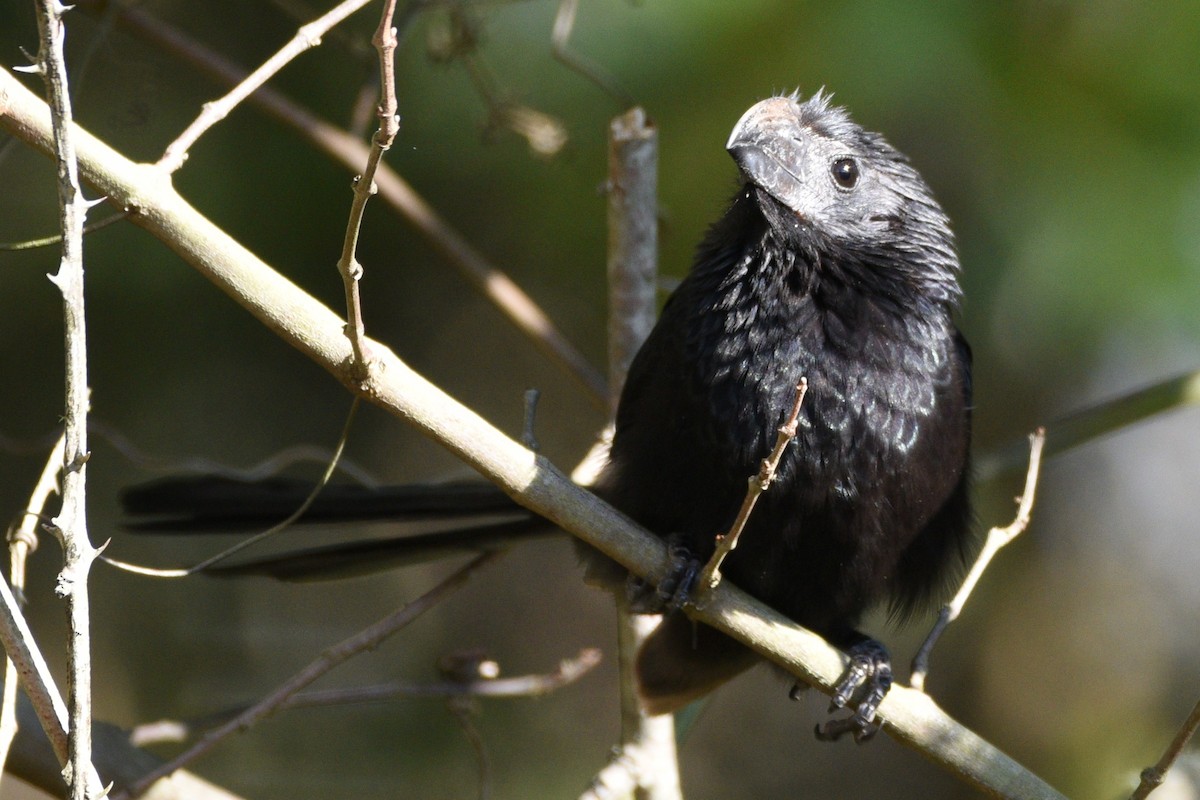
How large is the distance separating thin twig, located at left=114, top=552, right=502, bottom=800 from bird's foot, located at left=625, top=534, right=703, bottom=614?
0.40m

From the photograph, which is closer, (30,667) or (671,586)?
(30,667)

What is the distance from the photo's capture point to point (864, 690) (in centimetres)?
235

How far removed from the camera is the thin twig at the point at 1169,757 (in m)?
1.76

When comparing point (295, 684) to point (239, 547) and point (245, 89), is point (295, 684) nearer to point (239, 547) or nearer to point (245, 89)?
point (239, 547)

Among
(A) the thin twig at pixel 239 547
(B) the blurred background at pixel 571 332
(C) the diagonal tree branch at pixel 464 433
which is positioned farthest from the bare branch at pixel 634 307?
(A) the thin twig at pixel 239 547

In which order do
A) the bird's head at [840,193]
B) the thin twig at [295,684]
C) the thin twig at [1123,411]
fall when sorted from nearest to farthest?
the thin twig at [295,684] → the bird's head at [840,193] → the thin twig at [1123,411]

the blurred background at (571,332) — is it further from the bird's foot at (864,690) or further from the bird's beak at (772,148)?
the bird's foot at (864,690)

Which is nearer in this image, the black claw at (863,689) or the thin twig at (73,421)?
the thin twig at (73,421)

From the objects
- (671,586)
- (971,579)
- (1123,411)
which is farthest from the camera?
(1123,411)

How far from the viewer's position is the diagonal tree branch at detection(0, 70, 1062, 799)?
65.2 inches

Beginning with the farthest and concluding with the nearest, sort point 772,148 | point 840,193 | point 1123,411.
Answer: point 1123,411 → point 840,193 → point 772,148

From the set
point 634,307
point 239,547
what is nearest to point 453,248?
point 634,307

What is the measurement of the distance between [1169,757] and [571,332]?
110 inches

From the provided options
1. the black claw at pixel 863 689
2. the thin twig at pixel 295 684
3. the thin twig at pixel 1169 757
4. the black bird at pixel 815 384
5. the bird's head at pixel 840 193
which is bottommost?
the thin twig at pixel 1169 757
